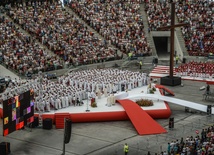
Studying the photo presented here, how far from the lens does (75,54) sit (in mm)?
58938

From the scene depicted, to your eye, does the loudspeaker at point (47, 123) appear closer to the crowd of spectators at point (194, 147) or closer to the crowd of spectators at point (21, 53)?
the crowd of spectators at point (194, 147)

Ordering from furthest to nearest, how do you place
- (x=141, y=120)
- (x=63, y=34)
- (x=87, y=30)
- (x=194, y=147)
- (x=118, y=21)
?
(x=118, y=21)
(x=87, y=30)
(x=63, y=34)
(x=141, y=120)
(x=194, y=147)

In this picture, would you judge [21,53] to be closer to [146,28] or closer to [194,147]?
[146,28]

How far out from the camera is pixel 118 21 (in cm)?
6738

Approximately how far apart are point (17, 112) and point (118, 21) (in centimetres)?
3707

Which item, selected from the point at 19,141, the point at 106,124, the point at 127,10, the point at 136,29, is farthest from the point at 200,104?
the point at 127,10

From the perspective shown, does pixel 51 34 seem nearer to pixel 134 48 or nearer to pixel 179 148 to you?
pixel 134 48

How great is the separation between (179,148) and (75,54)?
3157 cm

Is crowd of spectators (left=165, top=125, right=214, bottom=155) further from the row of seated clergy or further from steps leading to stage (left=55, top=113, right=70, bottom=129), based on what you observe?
the row of seated clergy

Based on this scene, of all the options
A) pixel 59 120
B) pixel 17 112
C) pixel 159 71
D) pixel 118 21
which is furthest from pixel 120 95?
pixel 118 21

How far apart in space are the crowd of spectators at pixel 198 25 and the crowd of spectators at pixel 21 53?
58.5ft

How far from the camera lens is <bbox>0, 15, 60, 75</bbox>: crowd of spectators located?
52781mm

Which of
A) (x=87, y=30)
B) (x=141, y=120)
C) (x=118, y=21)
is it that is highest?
(x=118, y=21)

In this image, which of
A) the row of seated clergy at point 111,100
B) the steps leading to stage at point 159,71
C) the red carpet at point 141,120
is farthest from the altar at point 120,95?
the steps leading to stage at point 159,71
